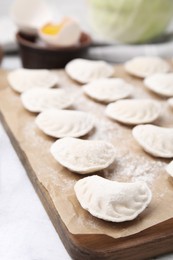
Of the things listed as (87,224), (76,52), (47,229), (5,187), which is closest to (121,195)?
(87,224)

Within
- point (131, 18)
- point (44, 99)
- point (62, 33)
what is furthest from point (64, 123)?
point (131, 18)

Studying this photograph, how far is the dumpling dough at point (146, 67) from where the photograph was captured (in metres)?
2.11

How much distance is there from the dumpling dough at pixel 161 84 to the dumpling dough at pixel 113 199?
71cm

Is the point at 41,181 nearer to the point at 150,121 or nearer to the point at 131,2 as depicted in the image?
the point at 150,121

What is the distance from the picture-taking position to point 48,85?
1.97m

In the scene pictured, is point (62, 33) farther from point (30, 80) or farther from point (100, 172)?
point (100, 172)

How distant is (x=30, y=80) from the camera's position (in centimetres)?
195

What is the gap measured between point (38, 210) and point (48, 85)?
770 mm

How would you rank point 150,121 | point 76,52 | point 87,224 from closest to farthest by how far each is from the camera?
1. point 87,224
2. point 150,121
3. point 76,52

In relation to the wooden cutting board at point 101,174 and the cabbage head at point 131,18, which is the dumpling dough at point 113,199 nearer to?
the wooden cutting board at point 101,174

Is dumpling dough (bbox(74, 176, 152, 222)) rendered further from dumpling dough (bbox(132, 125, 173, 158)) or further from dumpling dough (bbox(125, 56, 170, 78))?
dumpling dough (bbox(125, 56, 170, 78))

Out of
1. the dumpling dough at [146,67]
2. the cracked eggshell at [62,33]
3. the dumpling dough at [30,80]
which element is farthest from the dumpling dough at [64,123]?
the cracked eggshell at [62,33]

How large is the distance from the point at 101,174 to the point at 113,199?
22cm

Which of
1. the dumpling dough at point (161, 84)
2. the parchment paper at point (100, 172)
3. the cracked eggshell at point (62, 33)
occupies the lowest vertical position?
the parchment paper at point (100, 172)
